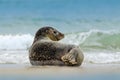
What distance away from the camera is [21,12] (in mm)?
23281

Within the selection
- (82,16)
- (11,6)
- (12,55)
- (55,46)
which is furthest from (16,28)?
(55,46)

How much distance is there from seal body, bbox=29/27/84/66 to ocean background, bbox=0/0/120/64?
770mm

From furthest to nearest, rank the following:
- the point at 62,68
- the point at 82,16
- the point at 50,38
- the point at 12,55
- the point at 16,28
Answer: the point at 82,16 < the point at 16,28 < the point at 12,55 < the point at 50,38 < the point at 62,68

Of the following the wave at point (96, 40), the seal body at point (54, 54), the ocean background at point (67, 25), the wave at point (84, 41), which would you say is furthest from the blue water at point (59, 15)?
the seal body at point (54, 54)

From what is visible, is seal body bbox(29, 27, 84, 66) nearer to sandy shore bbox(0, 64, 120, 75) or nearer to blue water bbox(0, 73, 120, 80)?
sandy shore bbox(0, 64, 120, 75)

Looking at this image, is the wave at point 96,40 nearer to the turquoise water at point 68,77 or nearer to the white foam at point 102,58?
the white foam at point 102,58

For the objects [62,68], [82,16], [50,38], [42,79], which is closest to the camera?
[42,79]

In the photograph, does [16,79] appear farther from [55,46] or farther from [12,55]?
[12,55]

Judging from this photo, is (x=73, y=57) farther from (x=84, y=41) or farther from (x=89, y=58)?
(x=84, y=41)

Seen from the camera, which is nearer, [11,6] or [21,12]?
[21,12]

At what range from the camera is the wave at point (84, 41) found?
12.9 meters

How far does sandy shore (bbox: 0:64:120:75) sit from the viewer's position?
26.6ft

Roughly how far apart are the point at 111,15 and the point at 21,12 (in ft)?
12.5

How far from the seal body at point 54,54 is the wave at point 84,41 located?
131 inches
